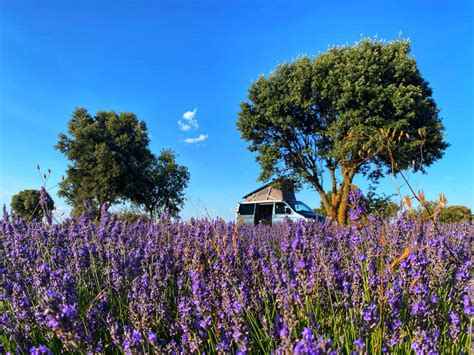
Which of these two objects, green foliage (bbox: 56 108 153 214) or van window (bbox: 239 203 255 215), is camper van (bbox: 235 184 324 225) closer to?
van window (bbox: 239 203 255 215)

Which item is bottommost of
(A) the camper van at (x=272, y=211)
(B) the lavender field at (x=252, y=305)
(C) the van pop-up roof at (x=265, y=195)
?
(B) the lavender field at (x=252, y=305)

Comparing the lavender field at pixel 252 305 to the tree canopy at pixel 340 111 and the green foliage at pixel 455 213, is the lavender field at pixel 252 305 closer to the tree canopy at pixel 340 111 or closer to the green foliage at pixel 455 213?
the tree canopy at pixel 340 111

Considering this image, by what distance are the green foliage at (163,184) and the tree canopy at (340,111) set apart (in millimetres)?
11317

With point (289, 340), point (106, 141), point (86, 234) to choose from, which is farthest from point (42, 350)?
point (106, 141)

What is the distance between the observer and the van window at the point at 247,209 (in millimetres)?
19750

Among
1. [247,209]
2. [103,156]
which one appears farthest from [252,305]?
[103,156]

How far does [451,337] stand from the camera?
64.7 inches

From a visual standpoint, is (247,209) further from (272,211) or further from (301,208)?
(301,208)

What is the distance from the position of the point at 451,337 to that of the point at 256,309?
39.5 inches

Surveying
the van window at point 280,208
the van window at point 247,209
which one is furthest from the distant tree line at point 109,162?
the van window at point 280,208

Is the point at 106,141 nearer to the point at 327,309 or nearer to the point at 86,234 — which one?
the point at 86,234

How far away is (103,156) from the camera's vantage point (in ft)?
81.8

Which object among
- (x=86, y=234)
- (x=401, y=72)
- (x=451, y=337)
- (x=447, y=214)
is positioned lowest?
(x=451, y=337)

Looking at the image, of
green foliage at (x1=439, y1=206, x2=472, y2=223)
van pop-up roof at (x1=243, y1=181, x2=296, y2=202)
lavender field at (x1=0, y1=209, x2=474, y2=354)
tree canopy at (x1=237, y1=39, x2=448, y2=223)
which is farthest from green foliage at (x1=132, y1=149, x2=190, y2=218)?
lavender field at (x1=0, y1=209, x2=474, y2=354)
